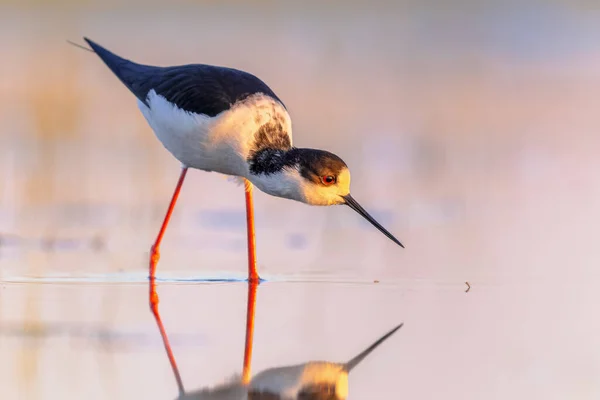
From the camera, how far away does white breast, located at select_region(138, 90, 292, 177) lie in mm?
6117

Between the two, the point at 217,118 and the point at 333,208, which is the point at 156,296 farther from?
the point at 333,208

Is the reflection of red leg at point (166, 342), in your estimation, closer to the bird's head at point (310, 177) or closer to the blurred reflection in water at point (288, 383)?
the blurred reflection in water at point (288, 383)

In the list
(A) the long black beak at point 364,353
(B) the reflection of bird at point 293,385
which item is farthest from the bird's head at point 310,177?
(B) the reflection of bird at point 293,385

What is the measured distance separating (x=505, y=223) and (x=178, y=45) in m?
6.01

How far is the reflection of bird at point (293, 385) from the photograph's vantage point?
3.66 meters

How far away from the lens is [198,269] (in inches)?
233

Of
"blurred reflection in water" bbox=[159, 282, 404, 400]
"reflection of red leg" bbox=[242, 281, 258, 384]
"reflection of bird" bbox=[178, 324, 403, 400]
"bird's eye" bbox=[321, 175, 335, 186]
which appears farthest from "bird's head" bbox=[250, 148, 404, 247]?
"reflection of bird" bbox=[178, 324, 403, 400]

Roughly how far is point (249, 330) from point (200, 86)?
2.07m

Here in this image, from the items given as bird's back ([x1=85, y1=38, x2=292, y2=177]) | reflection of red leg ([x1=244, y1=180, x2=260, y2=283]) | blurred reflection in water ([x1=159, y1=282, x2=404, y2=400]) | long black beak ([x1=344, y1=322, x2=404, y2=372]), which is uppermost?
bird's back ([x1=85, y1=38, x2=292, y2=177])

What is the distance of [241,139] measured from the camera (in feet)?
20.1

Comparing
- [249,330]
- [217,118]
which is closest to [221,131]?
[217,118]

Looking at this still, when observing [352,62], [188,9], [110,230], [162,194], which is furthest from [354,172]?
[188,9]

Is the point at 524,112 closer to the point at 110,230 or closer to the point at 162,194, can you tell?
the point at 162,194

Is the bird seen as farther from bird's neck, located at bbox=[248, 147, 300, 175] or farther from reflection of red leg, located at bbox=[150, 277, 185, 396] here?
reflection of red leg, located at bbox=[150, 277, 185, 396]
